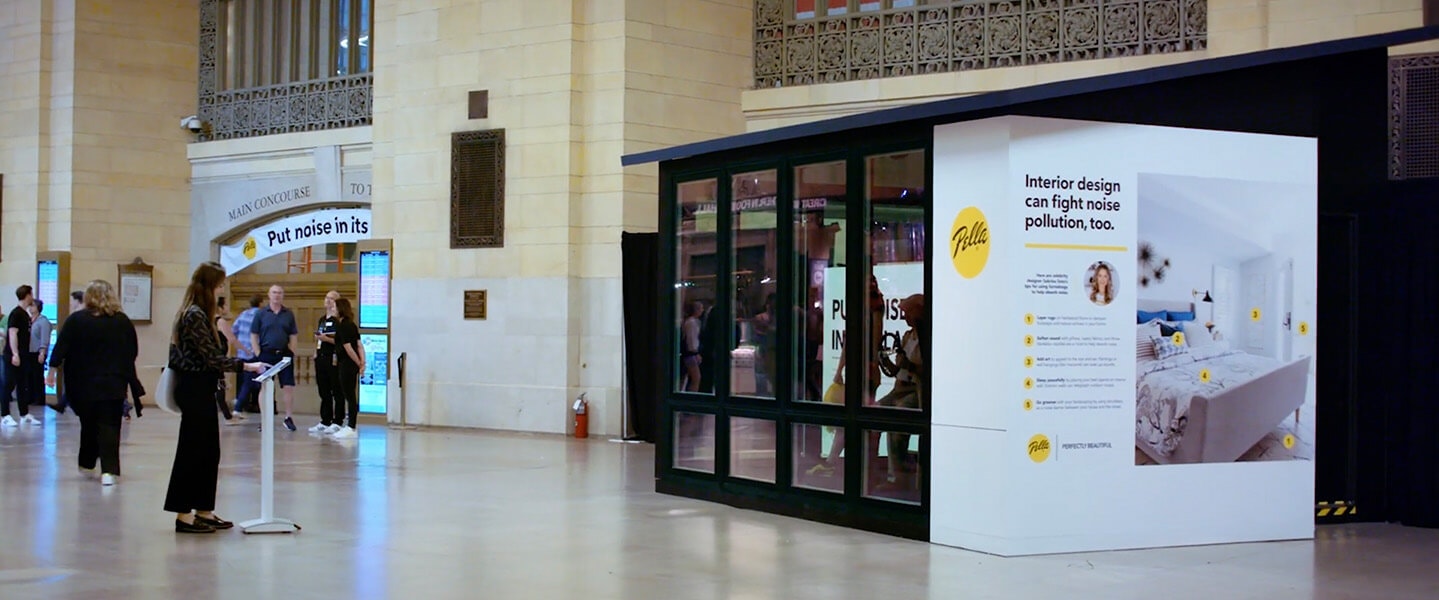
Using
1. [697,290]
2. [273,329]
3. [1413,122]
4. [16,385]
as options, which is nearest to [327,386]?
[273,329]

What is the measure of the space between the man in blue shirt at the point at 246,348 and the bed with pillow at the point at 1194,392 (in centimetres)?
1189

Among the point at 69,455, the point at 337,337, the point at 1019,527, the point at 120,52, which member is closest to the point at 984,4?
the point at 337,337

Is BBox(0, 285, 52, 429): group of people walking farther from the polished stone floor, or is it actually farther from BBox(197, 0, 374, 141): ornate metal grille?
the polished stone floor

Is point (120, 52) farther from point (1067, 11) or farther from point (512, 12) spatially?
point (1067, 11)

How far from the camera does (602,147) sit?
17906 mm

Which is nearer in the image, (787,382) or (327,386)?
(787,382)

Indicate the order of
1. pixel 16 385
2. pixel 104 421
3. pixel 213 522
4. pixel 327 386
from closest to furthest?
1. pixel 213 522
2. pixel 104 421
3. pixel 327 386
4. pixel 16 385

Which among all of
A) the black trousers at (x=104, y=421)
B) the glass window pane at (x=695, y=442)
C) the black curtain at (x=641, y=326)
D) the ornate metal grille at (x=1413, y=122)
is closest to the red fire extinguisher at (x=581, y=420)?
the black curtain at (x=641, y=326)

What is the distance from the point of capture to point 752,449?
432 inches

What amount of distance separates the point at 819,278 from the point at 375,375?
1101 centimetres

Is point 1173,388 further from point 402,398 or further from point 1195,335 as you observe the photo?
point 402,398

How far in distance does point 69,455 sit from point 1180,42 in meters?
11.4

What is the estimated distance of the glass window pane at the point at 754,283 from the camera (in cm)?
1076

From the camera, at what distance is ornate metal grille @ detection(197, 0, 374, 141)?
22000 mm
